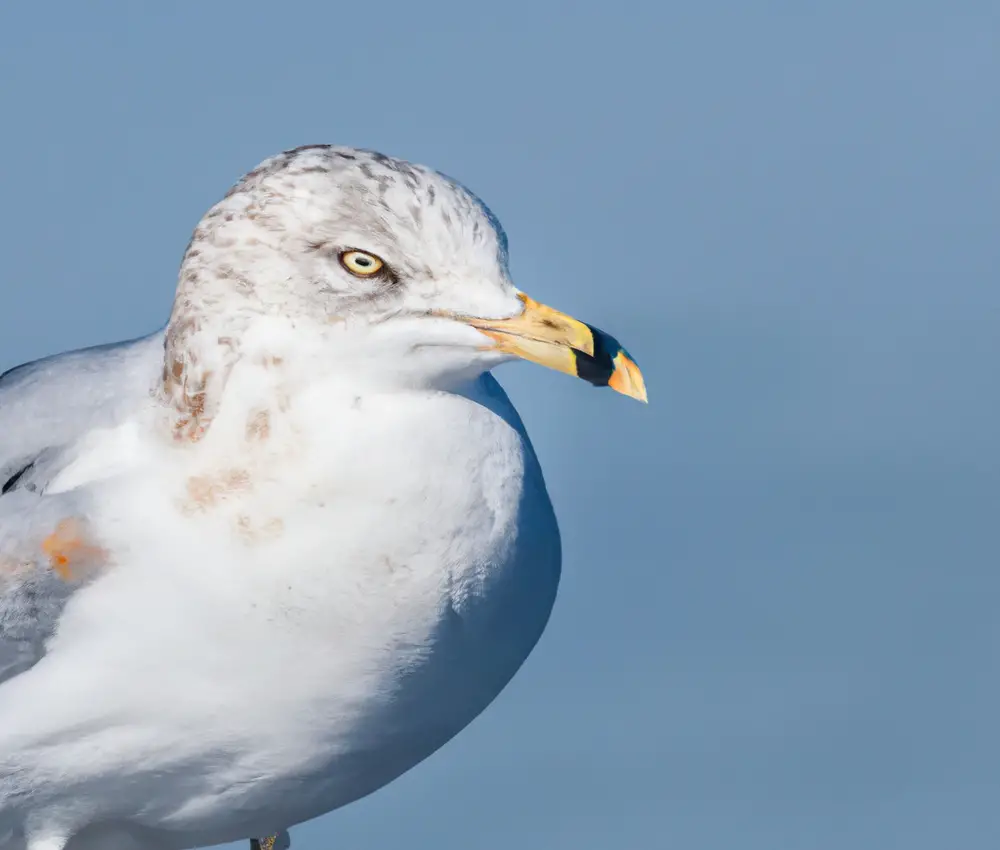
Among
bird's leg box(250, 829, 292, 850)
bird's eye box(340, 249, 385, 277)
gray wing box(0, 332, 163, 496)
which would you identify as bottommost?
bird's leg box(250, 829, 292, 850)

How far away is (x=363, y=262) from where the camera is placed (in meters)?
2.97

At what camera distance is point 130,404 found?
338 centimetres

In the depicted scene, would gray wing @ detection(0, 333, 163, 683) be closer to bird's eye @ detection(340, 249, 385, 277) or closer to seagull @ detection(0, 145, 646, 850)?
seagull @ detection(0, 145, 646, 850)

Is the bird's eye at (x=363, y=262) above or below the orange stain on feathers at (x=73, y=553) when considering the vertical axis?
above

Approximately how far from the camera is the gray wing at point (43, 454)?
10.6 ft

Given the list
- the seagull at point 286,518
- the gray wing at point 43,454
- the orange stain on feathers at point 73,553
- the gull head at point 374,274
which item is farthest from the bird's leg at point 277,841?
Result: the gull head at point 374,274

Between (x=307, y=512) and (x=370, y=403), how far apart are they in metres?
0.21

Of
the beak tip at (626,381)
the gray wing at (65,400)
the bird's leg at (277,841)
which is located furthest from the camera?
the bird's leg at (277,841)

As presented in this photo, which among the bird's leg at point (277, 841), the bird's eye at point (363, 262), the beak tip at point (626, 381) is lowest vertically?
the bird's leg at point (277, 841)

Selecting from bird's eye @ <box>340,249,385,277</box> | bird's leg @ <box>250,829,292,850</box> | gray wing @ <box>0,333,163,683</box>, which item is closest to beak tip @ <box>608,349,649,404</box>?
bird's eye @ <box>340,249,385,277</box>

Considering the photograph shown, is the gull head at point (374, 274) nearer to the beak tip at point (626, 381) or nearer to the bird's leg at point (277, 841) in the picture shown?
the beak tip at point (626, 381)

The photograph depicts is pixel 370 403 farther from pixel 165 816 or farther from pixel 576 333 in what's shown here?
pixel 165 816

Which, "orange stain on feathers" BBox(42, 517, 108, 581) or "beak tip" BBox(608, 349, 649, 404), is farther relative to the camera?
"orange stain on feathers" BBox(42, 517, 108, 581)

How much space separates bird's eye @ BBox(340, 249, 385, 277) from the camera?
296cm
